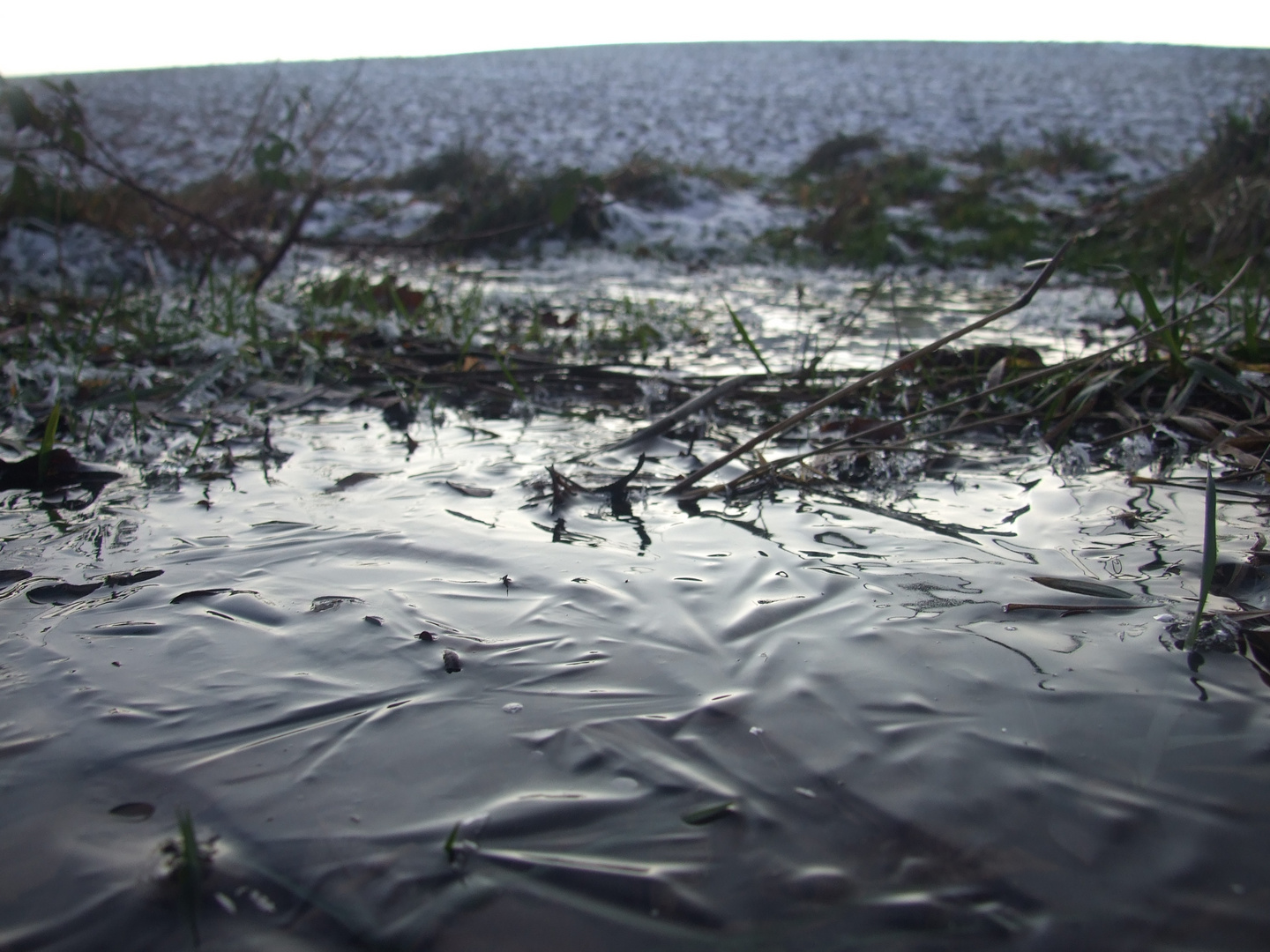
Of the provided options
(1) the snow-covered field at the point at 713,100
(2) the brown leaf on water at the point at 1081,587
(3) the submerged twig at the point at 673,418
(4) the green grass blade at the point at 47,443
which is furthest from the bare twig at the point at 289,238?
(1) the snow-covered field at the point at 713,100

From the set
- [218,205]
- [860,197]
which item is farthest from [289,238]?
[860,197]

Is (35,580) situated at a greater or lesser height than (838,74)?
lesser

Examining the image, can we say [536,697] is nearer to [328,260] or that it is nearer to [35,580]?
[35,580]

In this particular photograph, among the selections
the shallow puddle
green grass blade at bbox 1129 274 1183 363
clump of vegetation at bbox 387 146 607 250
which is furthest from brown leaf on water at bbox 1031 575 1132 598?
clump of vegetation at bbox 387 146 607 250

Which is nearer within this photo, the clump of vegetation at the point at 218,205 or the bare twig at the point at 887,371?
the bare twig at the point at 887,371

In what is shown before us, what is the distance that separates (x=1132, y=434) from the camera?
2154mm

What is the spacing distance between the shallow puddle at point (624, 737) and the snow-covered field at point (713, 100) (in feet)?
34.8

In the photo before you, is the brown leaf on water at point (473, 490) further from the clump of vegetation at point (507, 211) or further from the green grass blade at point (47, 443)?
the clump of vegetation at point (507, 211)

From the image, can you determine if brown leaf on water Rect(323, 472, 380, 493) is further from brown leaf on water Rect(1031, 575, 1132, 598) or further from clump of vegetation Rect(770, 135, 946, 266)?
clump of vegetation Rect(770, 135, 946, 266)

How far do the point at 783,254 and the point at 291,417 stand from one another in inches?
253

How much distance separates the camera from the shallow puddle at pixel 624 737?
0.73m

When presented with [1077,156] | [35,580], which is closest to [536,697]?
[35,580]

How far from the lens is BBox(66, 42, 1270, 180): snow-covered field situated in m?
15.0

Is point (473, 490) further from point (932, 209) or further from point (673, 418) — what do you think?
point (932, 209)
